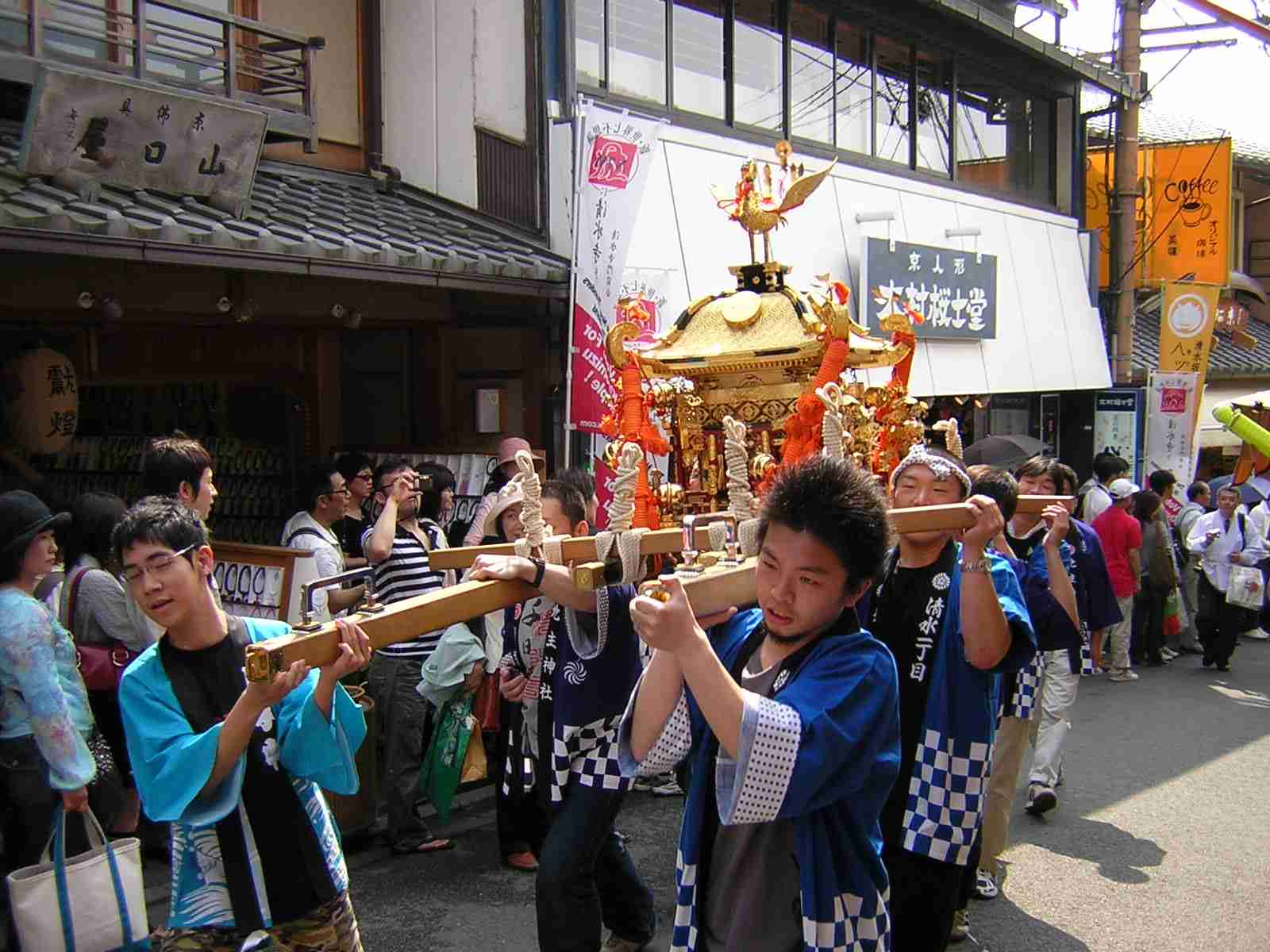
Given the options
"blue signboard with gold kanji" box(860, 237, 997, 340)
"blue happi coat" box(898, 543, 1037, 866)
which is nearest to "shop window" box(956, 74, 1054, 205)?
"blue signboard with gold kanji" box(860, 237, 997, 340)

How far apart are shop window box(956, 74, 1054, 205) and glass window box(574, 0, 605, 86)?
6642mm

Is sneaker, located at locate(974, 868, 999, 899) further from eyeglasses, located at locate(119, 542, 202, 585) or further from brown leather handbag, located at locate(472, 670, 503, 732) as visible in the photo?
eyeglasses, located at locate(119, 542, 202, 585)

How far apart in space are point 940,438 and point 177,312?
15.4 ft

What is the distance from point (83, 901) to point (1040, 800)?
5107 millimetres

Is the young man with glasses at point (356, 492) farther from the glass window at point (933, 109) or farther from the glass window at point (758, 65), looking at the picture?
the glass window at point (933, 109)

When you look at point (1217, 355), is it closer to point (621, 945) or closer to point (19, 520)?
point (621, 945)

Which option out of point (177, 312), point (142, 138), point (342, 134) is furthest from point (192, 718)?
point (342, 134)

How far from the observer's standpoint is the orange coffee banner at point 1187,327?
15125 millimetres

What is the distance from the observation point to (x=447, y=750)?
619 cm

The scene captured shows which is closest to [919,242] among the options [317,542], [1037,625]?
[317,542]

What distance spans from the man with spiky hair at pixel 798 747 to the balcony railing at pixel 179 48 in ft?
17.3

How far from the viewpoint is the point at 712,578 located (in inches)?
114

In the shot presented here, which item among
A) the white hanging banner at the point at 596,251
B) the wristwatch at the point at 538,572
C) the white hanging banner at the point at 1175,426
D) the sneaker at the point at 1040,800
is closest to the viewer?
the wristwatch at the point at 538,572

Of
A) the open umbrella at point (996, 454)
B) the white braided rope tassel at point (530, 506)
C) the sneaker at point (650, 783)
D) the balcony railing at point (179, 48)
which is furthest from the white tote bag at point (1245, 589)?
the white braided rope tassel at point (530, 506)
